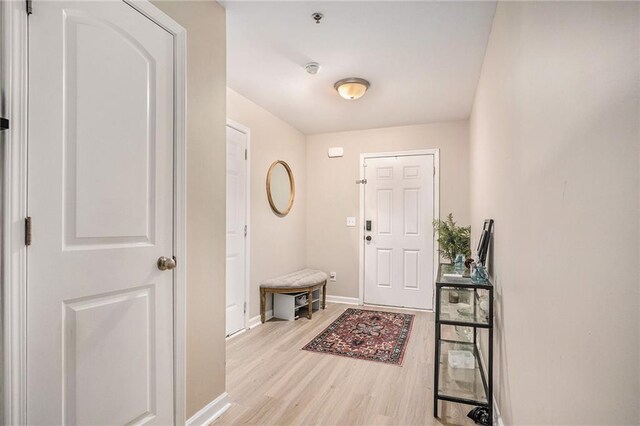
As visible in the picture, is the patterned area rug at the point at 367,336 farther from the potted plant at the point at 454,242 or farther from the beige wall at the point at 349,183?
the potted plant at the point at 454,242

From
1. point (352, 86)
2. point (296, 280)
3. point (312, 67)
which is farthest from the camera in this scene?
point (296, 280)

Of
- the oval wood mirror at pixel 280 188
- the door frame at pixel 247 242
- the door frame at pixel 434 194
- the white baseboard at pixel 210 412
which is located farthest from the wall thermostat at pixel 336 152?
the white baseboard at pixel 210 412

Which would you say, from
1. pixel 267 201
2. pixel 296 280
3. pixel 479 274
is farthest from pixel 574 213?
pixel 267 201

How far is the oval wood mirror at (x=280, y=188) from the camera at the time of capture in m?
4.12

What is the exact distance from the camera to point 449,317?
2.09m

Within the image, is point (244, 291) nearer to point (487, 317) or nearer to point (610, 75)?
point (487, 317)

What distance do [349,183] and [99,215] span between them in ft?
12.2

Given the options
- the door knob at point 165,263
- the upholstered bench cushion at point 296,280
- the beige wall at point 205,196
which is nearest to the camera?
the door knob at point 165,263

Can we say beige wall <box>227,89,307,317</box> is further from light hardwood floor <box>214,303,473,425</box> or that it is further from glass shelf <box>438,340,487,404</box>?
glass shelf <box>438,340,487,404</box>

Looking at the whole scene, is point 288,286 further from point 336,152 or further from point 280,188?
point 336,152

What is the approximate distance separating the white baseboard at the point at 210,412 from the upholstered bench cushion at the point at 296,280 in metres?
1.75

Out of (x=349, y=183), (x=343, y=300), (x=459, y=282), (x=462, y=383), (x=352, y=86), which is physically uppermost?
(x=352, y=86)

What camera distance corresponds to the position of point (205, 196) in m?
1.95

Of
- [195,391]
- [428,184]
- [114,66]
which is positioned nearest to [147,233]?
[114,66]
